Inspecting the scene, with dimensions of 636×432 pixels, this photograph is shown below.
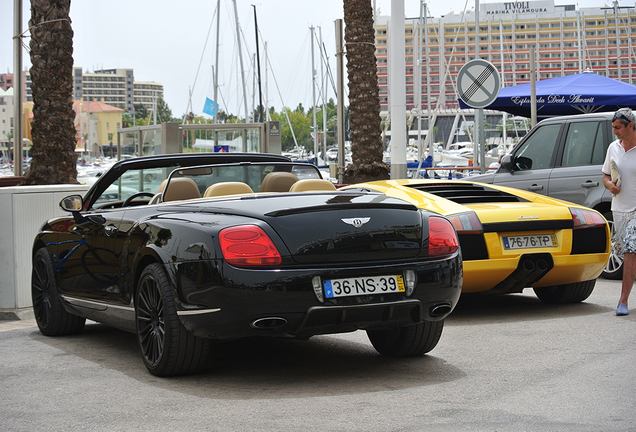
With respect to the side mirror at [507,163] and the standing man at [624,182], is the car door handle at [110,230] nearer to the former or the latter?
the standing man at [624,182]

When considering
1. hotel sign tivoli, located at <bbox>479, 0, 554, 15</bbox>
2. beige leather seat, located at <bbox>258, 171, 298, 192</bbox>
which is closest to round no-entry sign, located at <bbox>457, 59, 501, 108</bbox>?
beige leather seat, located at <bbox>258, 171, 298, 192</bbox>

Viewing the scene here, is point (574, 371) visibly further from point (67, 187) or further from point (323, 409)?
point (67, 187)

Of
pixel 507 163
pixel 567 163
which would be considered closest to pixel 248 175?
pixel 507 163

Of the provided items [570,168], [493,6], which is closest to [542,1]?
[493,6]

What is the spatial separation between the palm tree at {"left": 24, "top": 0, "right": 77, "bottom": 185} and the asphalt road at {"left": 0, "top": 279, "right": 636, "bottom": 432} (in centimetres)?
708

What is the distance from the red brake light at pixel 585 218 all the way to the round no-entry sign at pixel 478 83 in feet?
16.7

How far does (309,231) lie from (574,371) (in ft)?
5.93

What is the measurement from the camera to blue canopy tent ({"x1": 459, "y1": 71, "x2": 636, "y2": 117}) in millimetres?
17234

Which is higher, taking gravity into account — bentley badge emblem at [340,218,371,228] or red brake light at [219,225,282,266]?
bentley badge emblem at [340,218,371,228]

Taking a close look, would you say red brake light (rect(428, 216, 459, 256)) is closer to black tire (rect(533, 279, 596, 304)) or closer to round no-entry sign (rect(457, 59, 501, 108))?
black tire (rect(533, 279, 596, 304))

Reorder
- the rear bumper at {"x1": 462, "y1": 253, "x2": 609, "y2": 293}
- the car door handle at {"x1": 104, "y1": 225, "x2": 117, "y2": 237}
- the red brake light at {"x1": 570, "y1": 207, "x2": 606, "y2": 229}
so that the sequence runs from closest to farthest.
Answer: the car door handle at {"x1": 104, "y1": 225, "x2": 117, "y2": 237}
the rear bumper at {"x1": 462, "y1": 253, "x2": 609, "y2": 293}
the red brake light at {"x1": 570, "y1": 207, "x2": 606, "y2": 229}

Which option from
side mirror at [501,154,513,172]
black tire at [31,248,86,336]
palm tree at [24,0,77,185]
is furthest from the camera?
palm tree at [24,0,77,185]

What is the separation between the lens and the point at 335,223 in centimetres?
481

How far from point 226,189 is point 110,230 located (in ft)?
2.92
